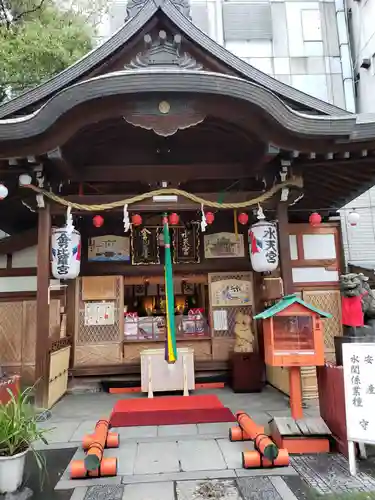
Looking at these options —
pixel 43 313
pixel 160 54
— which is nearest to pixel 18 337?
pixel 43 313

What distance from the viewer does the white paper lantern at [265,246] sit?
278 inches

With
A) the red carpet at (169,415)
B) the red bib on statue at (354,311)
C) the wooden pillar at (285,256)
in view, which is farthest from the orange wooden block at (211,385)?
the red bib on statue at (354,311)

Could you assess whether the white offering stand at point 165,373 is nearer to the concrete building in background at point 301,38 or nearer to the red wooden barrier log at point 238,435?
the red wooden barrier log at point 238,435

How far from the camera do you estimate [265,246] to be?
707 centimetres

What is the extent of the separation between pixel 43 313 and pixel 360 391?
16.9ft

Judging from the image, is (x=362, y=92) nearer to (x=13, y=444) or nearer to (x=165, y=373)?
(x=165, y=373)

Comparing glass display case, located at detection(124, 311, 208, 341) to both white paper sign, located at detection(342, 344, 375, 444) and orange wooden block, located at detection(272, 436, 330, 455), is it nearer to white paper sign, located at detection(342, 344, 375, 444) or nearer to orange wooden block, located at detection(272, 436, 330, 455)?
orange wooden block, located at detection(272, 436, 330, 455)

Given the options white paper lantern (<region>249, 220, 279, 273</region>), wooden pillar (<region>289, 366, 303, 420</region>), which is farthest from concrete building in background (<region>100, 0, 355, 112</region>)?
wooden pillar (<region>289, 366, 303, 420</region>)

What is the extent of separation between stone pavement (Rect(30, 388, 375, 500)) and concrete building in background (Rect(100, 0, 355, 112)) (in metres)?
12.2

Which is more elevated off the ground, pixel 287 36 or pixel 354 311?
pixel 287 36

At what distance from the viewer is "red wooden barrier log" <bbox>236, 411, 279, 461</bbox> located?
4.08m

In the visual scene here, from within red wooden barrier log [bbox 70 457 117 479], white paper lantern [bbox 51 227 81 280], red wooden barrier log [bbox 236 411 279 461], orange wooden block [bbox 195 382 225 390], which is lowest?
orange wooden block [bbox 195 382 225 390]

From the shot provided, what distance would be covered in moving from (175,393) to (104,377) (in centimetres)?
181

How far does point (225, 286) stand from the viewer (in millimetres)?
9156
